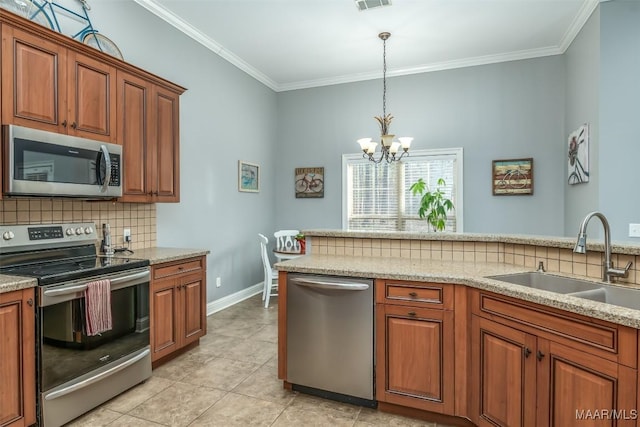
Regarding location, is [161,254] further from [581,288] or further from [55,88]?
[581,288]

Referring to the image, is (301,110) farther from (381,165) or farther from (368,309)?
(368,309)

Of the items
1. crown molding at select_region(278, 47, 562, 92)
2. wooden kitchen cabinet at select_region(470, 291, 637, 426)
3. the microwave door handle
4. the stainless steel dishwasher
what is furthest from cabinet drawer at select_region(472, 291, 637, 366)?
crown molding at select_region(278, 47, 562, 92)

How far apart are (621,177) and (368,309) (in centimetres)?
278

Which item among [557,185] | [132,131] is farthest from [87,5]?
[557,185]

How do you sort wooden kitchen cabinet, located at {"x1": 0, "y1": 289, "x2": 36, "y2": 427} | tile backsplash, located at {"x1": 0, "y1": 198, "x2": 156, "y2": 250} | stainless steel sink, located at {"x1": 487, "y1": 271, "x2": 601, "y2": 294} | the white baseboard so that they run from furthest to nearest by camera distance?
the white baseboard
tile backsplash, located at {"x1": 0, "y1": 198, "x2": 156, "y2": 250}
stainless steel sink, located at {"x1": 487, "y1": 271, "x2": 601, "y2": 294}
wooden kitchen cabinet, located at {"x1": 0, "y1": 289, "x2": 36, "y2": 427}

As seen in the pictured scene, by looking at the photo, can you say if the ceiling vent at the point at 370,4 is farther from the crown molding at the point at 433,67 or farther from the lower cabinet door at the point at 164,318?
the lower cabinet door at the point at 164,318

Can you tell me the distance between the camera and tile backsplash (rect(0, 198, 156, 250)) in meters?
2.30

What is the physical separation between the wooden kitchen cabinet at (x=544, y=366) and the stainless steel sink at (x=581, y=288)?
242 millimetres

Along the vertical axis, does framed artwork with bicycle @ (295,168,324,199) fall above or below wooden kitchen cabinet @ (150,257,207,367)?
above

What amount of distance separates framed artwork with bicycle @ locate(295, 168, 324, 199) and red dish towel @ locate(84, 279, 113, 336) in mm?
3671

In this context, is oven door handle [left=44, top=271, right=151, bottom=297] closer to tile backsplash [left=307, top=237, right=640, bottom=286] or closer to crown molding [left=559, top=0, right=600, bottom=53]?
tile backsplash [left=307, top=237, right=640, bottom=286]

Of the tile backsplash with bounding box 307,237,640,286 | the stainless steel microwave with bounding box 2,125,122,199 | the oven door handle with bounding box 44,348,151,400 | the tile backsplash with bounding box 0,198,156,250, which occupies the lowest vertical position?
the oven door handle with bounding box 44,348,151,400

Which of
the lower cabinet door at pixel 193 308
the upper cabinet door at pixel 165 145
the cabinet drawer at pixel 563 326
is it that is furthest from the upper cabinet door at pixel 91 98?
the cabinet drawer at pixel 563 326

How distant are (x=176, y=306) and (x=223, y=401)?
90 centimetres
